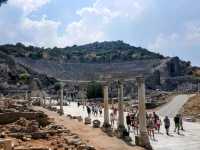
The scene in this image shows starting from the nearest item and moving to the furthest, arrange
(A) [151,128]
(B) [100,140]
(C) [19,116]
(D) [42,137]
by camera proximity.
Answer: (B) [100,140] → (D) [42,137] → (A) [151,128] → (C) [19,116]

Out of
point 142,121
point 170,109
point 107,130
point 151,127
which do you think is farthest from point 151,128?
point 170,109

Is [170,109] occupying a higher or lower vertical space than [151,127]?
higher

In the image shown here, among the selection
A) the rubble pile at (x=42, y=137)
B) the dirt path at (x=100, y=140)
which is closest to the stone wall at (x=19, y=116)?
the rubble pile at (x=42, y=137)

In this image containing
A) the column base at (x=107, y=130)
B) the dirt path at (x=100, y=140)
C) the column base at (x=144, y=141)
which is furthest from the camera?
the column base at (x=107, y=130)

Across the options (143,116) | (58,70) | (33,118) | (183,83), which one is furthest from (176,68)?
(143,116)

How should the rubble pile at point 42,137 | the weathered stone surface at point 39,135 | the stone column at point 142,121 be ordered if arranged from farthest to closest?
the weathered stone surface at point 39,135
the stone column at point 142,121
the rubble pile at point 42,137

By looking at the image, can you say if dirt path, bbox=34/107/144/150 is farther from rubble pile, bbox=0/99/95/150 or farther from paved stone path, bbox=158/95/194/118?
paved stone path, bbox=158/95/194/118

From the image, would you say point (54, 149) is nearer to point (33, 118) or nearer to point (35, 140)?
point (35, 140)

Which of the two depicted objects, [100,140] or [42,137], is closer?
[100,140]

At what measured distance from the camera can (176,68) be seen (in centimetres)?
19088

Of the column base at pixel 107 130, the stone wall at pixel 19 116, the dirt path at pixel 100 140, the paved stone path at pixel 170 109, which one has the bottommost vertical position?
the dirt path at pixel 100 140

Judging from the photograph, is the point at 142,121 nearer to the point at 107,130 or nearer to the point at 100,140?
the point at 100,140

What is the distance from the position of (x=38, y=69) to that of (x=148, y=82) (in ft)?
124

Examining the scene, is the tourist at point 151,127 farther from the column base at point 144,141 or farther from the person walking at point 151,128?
the column base at point 144,141
